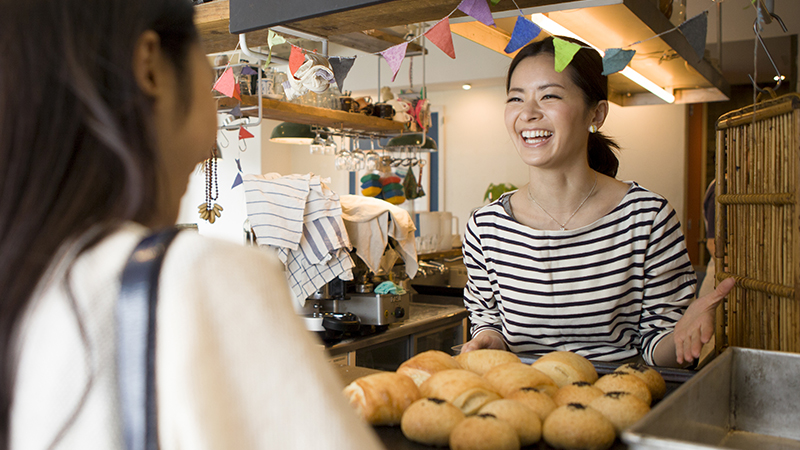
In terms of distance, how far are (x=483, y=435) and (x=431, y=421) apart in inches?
3.2

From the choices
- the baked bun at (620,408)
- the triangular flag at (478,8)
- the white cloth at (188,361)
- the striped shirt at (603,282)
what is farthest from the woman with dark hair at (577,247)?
the white cloth at (188,361)

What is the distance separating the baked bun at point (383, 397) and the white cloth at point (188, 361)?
453 millimetres

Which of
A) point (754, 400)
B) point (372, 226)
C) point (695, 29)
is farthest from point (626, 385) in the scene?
point (372, 226)

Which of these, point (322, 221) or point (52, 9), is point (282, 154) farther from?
point (52, 9)

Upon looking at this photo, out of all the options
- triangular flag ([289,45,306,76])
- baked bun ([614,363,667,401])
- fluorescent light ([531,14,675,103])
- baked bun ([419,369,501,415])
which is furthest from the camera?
fluorescent light ([531,14,675,103])

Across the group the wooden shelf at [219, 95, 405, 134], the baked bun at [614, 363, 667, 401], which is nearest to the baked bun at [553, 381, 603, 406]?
the baked bun at [614, 363, 667, 401]

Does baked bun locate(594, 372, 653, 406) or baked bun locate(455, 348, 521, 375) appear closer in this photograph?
baked bun locate(594, 372, 653, 406)

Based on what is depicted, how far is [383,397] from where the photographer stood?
2.89 feet

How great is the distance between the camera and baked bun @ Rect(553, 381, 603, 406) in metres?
0.87

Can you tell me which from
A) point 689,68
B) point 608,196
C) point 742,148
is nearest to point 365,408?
point 608,196

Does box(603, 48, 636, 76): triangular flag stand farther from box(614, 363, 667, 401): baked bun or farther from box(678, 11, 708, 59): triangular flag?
box(614, 363, 667, 401): baked bun

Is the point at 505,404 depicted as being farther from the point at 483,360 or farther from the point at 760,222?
the point at 760,222

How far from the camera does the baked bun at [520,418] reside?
2.59 ft

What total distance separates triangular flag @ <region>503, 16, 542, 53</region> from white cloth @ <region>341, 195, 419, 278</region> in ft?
4.96
